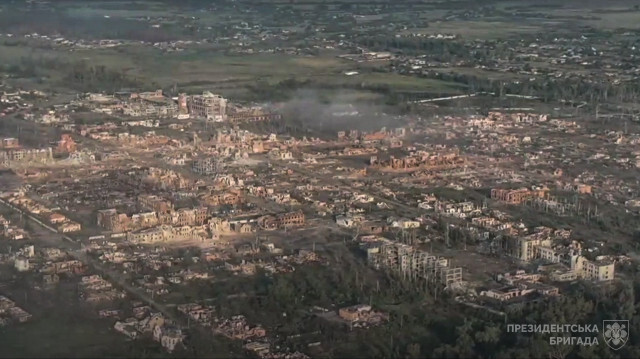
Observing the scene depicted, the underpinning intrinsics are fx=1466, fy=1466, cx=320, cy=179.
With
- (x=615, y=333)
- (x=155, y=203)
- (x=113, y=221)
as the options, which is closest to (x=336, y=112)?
(x=155, y=203)

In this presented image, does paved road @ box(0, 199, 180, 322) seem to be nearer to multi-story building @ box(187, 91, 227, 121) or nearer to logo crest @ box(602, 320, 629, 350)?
logo crest @ box(602, 320, 629, 350)

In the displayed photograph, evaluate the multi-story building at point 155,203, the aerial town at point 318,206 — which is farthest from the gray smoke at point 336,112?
the multi-story building at point 155,203

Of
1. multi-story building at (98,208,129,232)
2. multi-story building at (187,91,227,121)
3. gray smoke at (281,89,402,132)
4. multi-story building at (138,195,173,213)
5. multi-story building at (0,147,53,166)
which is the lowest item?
gray smoke at (281,89,402,132)

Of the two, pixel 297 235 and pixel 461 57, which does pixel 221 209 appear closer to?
pixel 297 235

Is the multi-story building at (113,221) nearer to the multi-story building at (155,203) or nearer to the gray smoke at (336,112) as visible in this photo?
the multi-story building at (155,203)

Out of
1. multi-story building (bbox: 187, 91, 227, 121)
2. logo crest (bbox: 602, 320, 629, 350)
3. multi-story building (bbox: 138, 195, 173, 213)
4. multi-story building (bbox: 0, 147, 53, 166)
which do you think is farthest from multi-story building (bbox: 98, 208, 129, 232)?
multi-story building (bbox: 187, 91, 227, 121)

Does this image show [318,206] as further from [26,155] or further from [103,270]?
[26,155]
